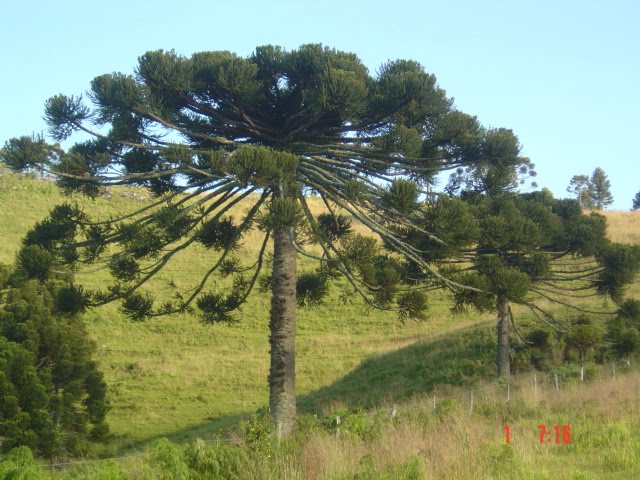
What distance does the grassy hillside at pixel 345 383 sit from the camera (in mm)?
7859

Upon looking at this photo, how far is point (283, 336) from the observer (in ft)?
36.4

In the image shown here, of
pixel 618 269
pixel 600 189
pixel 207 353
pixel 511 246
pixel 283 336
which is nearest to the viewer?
pixel 283 336

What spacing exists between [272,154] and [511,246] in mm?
5211

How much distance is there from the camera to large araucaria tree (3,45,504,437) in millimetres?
10234

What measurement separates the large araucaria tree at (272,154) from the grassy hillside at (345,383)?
2.15m

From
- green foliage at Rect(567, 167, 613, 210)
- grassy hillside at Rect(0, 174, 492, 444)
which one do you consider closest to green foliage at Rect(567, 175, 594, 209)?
green foliage at Rect(567, 167, 613, 210)

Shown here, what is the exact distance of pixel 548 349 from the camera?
2181 cm

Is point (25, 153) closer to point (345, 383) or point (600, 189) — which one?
point (345, 383)

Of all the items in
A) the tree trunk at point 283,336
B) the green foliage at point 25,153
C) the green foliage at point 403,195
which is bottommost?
the tree trunk at point 283,336

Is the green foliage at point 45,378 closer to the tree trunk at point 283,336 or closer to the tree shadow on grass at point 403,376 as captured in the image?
the tree shadow on grass at point 403,376

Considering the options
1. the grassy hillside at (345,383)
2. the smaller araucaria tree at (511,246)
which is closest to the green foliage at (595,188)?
the grassy hillside at (345,383)

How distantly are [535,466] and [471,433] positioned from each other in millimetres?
1308
